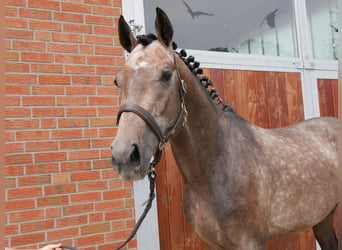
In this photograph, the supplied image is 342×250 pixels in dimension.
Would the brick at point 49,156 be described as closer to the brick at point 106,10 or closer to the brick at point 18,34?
the brick at point 18,34

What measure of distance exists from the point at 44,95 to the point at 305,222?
2074 mm

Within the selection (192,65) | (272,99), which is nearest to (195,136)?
(192,65)

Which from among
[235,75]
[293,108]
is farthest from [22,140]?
[293,108]

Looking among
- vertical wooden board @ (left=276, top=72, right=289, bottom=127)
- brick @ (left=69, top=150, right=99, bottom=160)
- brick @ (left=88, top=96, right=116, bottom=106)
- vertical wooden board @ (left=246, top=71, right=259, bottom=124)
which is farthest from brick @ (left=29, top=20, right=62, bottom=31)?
vertical wooden board @ (left=276, top=72, right=289, bottom=127)

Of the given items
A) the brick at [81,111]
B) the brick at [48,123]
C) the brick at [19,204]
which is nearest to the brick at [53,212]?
the brick at [19,204]

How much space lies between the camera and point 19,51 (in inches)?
89.0

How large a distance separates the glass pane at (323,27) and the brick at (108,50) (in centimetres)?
246

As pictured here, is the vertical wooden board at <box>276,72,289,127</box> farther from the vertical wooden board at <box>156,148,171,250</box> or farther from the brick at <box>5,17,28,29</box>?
the brick at <box>5,17,28,29</box>

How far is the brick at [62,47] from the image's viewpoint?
237 cm

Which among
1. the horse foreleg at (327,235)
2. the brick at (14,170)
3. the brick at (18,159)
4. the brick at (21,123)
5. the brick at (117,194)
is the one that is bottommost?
the horse foreleg at (327,235)

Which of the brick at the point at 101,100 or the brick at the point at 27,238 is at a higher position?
the brick at the point at 101,100

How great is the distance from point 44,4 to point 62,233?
68.3 inches

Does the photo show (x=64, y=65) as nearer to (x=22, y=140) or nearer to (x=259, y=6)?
(x=22, y=140)

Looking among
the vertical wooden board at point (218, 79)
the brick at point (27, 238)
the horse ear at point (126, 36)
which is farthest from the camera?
the vertical wooden board at point (218, 79)
